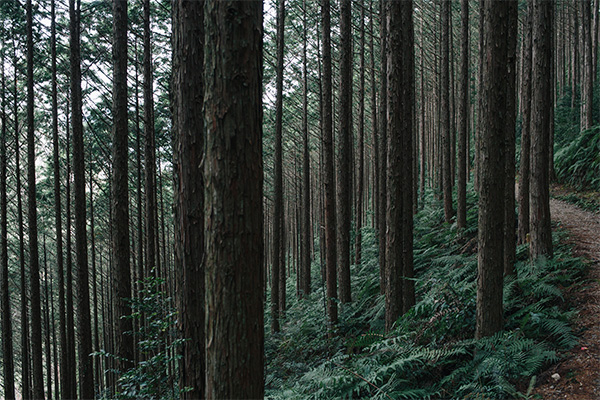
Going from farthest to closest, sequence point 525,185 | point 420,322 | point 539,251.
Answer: point 525,185 < point 539,251 < point 420,322

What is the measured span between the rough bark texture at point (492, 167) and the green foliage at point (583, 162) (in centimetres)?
1017

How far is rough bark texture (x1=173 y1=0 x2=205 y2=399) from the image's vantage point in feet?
14.5

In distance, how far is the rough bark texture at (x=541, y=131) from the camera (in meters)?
6.95

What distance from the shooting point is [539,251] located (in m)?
7.07

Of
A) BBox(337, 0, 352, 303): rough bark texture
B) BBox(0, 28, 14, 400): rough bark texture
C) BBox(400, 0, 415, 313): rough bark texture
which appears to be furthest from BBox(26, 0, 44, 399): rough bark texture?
BBox(400, 0, 415, 313): rough bark texture

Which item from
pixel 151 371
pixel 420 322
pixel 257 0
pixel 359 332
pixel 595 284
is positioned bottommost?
pixel 359 332

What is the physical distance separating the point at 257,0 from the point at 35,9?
39.8 ft

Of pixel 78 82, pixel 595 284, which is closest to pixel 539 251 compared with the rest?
pixel 595 284

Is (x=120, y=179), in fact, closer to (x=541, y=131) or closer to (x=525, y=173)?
(x=541, y=131)

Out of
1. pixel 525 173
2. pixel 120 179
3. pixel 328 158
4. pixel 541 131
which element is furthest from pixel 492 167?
pixel 120 179

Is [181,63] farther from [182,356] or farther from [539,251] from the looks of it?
[539,251]

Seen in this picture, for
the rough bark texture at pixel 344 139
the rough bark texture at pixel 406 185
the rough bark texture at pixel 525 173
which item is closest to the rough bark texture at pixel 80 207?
the rough bark texture at pixel 344 139

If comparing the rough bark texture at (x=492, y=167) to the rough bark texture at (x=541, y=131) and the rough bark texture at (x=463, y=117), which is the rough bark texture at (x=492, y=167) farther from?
the rough bark texture at (x=463, y=117)

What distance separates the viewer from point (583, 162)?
1337 centimetres
